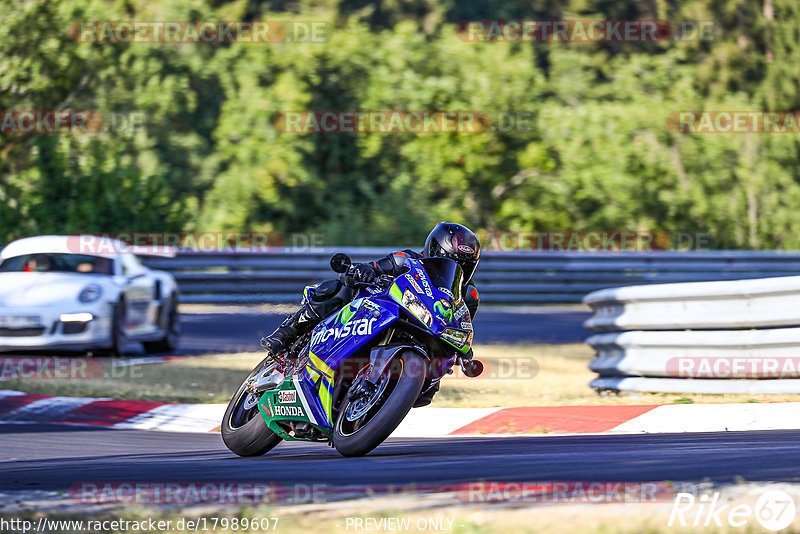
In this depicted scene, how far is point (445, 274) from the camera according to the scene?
6461 millimetres

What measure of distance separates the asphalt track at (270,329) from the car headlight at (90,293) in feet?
4.57

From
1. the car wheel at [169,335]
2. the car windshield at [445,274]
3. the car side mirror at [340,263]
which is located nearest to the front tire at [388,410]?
the car windshield at [445,274]

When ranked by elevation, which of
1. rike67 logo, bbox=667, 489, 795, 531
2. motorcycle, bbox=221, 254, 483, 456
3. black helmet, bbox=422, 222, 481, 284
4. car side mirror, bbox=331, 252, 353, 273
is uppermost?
black helmet, bbox=422, 222, 481, 284

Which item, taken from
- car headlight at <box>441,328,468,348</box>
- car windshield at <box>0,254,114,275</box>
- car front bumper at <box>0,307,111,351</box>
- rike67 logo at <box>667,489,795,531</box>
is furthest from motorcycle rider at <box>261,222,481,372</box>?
car windshield at <box>0,254,114,275</box>

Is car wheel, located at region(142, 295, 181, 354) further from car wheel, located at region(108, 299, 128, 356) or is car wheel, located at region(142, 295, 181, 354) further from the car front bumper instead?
the car front bumper

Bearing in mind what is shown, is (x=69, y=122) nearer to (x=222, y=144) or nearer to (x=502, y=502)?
(x=222, y=144)

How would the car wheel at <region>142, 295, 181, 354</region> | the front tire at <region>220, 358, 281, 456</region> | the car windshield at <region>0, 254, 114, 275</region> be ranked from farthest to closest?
the car wheel at <region>142, 295, 181, 354</region> → the car windshield at <region>0, 254, 114, 275</region> → the front tire at <region>220, 358, 281, 456</region>

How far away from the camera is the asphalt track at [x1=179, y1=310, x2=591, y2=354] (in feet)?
44.2

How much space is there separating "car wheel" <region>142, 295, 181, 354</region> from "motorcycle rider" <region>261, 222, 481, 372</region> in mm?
6470

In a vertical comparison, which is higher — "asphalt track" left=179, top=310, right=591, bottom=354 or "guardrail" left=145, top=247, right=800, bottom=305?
"guardrail" left=145, top=247, right=800, bottom=305

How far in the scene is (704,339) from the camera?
8.73 meters

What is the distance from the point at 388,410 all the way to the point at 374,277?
2.80 ft

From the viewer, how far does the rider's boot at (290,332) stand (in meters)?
6.97

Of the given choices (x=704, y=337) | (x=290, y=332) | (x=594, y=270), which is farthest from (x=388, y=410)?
(x=594, y=270)
